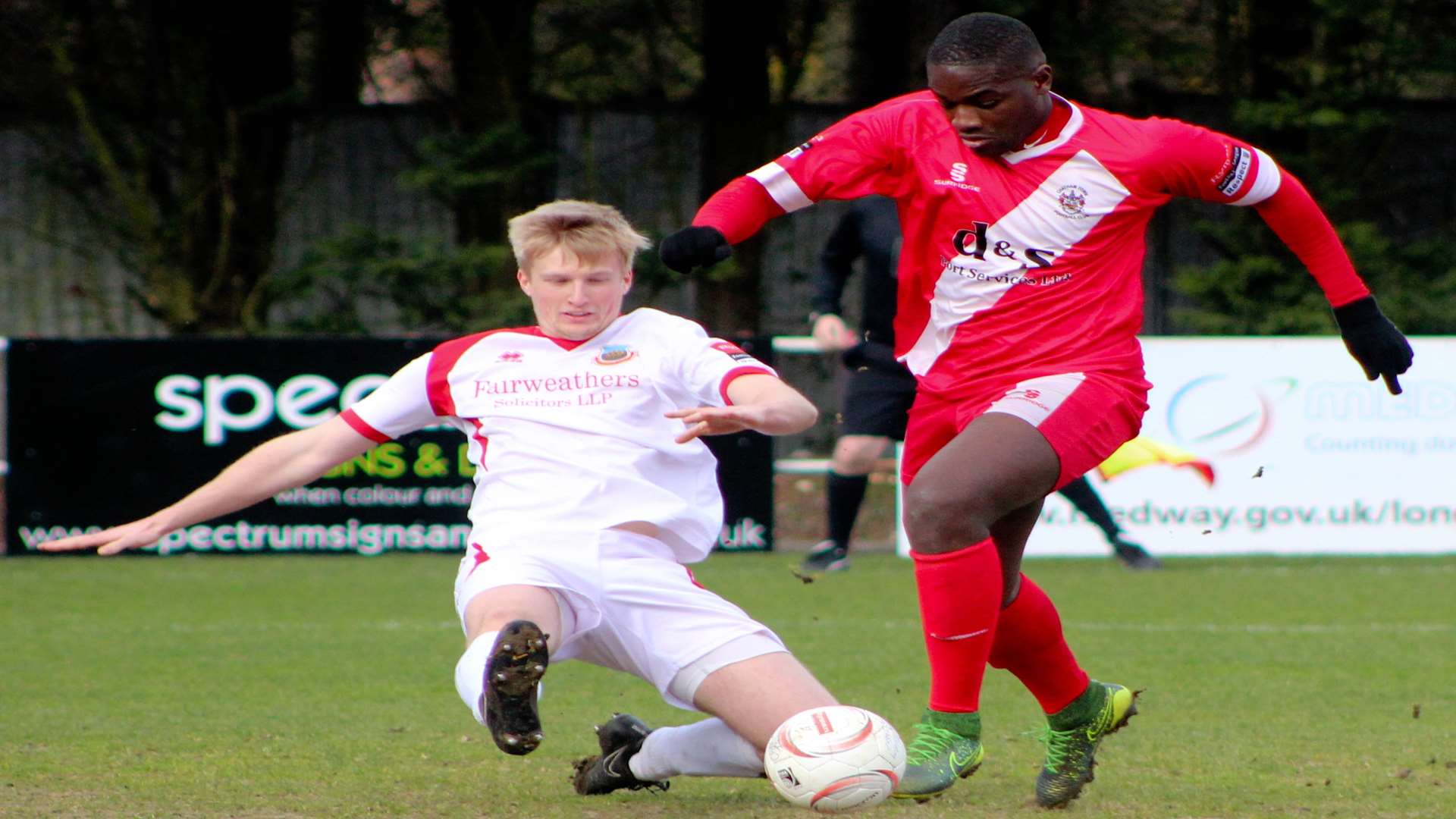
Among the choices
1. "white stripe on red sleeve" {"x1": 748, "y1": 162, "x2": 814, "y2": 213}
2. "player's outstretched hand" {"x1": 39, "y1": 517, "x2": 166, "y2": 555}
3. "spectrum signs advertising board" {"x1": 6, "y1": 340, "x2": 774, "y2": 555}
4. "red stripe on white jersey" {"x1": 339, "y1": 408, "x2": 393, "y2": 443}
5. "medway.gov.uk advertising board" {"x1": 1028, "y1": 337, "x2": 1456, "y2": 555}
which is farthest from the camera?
"spectrum signs advertising board" {"x1": 6, "y1": 340, "x2": 774, "y2": 555}

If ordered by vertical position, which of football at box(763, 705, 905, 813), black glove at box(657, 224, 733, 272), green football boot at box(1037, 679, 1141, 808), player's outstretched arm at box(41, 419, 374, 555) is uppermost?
black glove at box(657, 224, 733, 272)

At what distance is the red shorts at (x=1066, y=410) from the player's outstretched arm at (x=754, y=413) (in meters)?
0.52

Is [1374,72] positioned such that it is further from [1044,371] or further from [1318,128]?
[1044,371]

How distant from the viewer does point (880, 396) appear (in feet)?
29.0

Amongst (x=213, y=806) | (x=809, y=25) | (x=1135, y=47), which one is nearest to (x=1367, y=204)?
(x=1135, y=47)

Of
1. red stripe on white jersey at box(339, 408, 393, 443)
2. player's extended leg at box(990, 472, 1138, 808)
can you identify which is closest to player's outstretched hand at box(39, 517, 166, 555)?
red stripe on white jersey at box(339, 408, 393, 443)

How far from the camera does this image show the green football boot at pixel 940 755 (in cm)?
402

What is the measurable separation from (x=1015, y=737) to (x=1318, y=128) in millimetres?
11843

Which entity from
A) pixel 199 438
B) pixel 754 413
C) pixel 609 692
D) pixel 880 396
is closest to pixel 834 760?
pixel 754 413

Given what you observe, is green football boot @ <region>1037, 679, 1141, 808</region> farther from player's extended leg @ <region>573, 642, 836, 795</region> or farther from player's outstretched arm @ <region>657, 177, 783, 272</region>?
player's outstretched arm @ <region>657, 177, 783, 272</region>

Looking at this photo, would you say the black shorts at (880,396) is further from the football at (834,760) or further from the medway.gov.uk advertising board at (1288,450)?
the football at (834,760)

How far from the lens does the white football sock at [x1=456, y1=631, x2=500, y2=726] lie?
145 inches

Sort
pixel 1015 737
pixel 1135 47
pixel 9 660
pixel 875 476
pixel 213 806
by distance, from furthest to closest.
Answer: pixel 1135 47 → pixel 875 476 → pixel 9 660 → pixel 1015 737 → pixel 213 806

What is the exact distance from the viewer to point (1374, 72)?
15.9 meters
